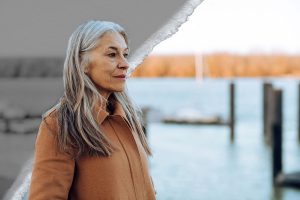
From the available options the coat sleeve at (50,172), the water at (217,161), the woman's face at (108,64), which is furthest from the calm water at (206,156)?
the coat sleeve at (50,172)

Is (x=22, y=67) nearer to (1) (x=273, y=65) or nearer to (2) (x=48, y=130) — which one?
(2) (x=48, y=130)

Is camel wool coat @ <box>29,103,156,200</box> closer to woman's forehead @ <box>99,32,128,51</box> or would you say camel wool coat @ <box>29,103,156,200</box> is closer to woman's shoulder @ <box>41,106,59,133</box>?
woman's shoulder @ <box>41,106,59,133</box>

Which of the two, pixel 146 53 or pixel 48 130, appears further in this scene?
pixel 146 53

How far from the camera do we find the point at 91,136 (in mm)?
1137

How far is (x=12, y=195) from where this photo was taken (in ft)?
4.99

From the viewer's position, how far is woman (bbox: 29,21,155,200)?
1.11 m

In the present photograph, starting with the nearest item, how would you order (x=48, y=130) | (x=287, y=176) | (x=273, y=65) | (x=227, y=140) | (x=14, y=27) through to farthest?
(x=48, y=130) < (x=14, y=27) < (x=287, y=176) < (x=227, y=140) < (x=273, y=65)

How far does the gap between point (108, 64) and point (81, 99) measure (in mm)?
87

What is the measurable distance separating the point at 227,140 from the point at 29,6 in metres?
14.6

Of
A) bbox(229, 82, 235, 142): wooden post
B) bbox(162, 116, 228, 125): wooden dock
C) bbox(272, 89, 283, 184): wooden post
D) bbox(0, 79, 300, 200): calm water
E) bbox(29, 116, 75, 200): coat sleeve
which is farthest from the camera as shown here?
bbox(162, 116, 228, 125): wooden dock

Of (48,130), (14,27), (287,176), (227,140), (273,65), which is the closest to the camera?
(48,130)

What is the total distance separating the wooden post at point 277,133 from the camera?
350 inches

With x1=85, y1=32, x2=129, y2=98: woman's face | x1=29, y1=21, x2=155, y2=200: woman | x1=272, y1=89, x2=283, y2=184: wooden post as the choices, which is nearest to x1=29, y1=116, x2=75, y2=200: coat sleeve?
x1=29, y1=21, x2=155, y2=200: woman

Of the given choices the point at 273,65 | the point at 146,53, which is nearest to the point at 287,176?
the point at 146,53
